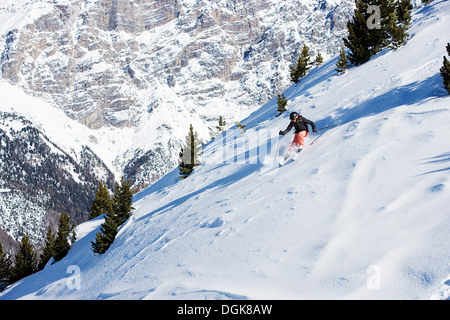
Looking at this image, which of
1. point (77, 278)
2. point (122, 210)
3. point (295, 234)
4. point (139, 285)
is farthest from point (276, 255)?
point (122, 210)

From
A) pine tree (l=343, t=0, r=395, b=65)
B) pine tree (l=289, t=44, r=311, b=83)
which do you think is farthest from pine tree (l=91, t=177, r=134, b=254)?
pine tree (l=289, t=44, r=311, b=83)

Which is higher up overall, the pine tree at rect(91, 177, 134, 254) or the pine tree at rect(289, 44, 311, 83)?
the pine tree at rect(289, 44, 311, 83)

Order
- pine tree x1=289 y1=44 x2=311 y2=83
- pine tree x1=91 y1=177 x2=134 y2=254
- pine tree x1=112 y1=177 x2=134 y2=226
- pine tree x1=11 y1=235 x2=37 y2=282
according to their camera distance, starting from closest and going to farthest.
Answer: pine tree x1=91 y1=177 x2=134 y2=254 < pine tree x1=112 y1=177 x2=134 y2=226 < pine tree x1=289 y1=44 x2=311 y2=83 < pine tree x1=11 y1=235 x2=37 y2=282

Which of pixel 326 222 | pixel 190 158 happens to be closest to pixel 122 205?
pixel 190 158

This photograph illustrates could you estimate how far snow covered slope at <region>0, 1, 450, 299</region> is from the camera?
5.46 meters

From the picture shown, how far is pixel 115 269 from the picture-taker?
1127cm

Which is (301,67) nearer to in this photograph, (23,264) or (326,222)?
(326,222)

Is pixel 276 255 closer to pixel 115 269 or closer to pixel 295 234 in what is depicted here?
pixel 295 234

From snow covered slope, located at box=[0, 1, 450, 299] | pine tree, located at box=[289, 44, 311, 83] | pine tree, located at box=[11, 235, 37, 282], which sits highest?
pine tree, located at box=[289, 44, 311, 83]

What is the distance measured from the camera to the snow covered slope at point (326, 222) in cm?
546

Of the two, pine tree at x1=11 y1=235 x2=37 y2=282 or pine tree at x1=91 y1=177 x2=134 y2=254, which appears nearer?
pine tree at x1=91 y1=177 x2=134 y2=254

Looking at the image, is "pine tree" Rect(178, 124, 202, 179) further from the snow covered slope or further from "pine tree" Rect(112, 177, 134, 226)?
the snow covered slope

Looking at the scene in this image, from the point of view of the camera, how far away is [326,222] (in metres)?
7.21

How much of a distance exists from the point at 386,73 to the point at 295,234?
14.1m
